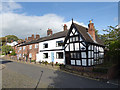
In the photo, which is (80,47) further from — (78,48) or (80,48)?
(78,48)

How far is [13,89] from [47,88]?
2.98 metres

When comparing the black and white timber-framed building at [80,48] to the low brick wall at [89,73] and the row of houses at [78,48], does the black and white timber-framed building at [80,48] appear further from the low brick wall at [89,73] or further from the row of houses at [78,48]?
the low brick wall at [89,73]

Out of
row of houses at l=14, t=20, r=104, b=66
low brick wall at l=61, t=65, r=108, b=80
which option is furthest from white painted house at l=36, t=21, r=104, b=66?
low brick wall at l=61, t=65, r=108, b=80

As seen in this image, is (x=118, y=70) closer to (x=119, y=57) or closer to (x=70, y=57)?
(x=119, y=57)

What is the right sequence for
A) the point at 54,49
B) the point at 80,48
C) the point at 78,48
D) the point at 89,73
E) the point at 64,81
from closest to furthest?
the point at 64,81 < the point at 89,73 < the point at 80,48 < the point at 78,48 < the point at 54,49

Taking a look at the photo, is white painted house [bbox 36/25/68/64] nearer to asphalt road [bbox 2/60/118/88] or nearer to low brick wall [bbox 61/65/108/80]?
low brick wall [bbox 61/65/108/80]

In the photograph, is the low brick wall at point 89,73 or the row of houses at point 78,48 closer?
the low brick wall at point 89,73

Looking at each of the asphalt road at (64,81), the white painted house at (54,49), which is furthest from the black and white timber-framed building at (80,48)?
the asphalt road at (64,81)

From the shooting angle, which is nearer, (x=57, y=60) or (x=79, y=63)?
(x=79, y=63)

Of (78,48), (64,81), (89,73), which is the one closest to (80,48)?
(78,48)

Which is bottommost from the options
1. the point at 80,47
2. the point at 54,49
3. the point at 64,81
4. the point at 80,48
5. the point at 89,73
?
the point at 64,81

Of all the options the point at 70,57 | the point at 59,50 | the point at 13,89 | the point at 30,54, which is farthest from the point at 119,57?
the point at 30,54

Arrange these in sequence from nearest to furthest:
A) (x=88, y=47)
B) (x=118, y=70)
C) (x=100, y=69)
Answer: (x=100, y=69) → (x=118, y=70) → (x=88, y=47)

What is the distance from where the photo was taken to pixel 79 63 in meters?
14.2
